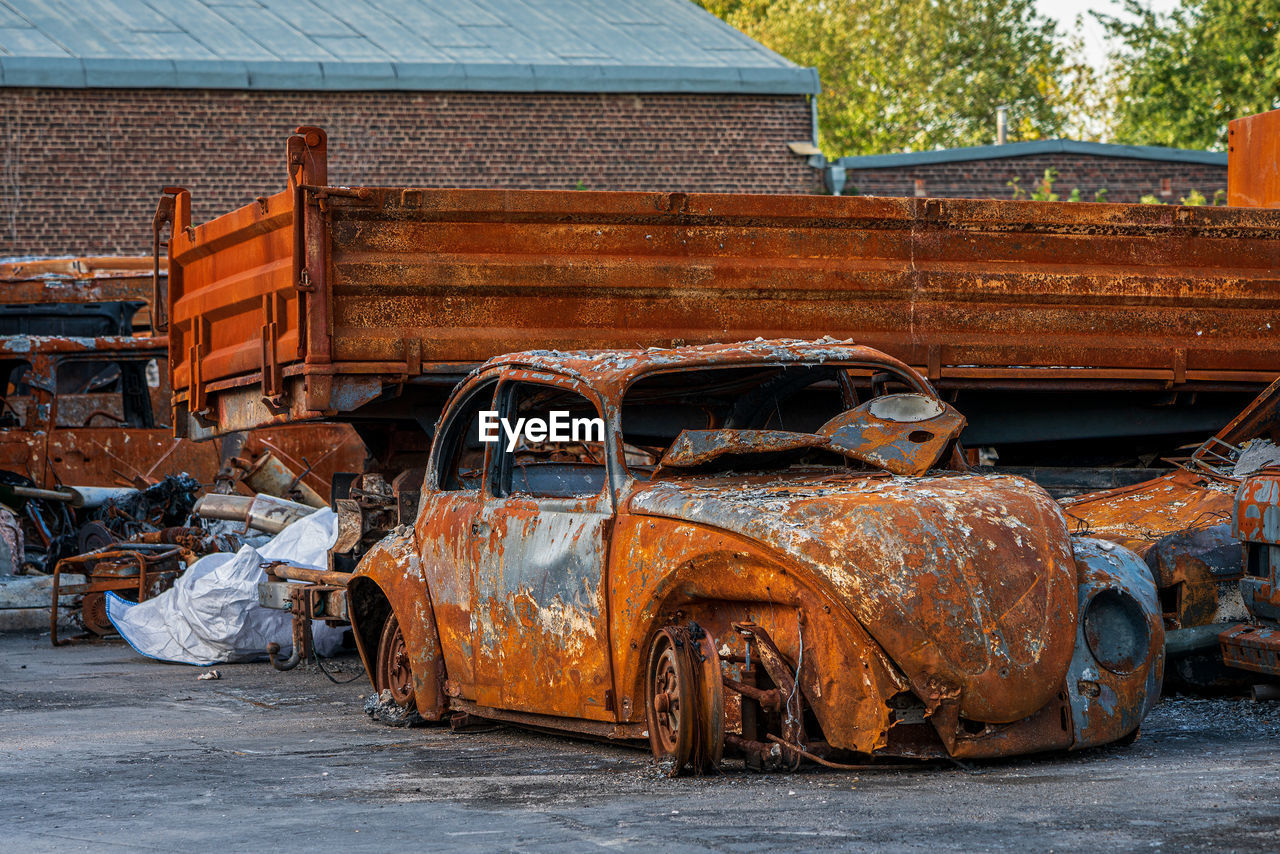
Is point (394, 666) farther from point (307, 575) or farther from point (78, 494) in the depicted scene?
point (78, 494)

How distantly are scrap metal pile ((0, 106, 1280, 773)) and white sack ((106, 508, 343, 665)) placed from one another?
4 cm

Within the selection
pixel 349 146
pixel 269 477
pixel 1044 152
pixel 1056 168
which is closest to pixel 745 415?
pixel 269 477

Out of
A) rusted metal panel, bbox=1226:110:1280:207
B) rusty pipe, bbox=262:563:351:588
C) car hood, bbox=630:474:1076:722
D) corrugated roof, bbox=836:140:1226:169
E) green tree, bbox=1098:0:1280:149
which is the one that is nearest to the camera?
car hood, bbox=630:474:1076:722

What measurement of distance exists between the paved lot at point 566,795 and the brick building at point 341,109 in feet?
66.8

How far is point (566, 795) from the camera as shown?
207 inches

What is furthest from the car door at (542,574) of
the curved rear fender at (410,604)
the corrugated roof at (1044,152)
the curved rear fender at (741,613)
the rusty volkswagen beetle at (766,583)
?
the corrugated roof at (1044,152)

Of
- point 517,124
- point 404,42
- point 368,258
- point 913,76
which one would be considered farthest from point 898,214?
point 913,76

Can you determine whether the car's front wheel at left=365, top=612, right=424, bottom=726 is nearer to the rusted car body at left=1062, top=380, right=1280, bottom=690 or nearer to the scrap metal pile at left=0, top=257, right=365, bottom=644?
the rusted car body at left=1062, top=380, right=1280, bottom=690

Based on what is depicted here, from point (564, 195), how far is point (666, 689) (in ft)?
12.9

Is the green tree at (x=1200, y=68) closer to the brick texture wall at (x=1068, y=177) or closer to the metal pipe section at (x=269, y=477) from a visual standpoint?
the brick texture wall at (x=1068, y=177)

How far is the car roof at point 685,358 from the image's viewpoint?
248 inches

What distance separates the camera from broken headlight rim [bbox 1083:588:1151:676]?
223 inches

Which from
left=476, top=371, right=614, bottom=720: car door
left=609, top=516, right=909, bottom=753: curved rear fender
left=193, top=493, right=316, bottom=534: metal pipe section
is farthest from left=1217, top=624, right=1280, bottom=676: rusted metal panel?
left=193, top=493, right=316, bottom=534: metal pipe section

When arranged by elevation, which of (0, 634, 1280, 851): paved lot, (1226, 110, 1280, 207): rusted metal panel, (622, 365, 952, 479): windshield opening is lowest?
(0, 634, 1280, 851): paved lot
